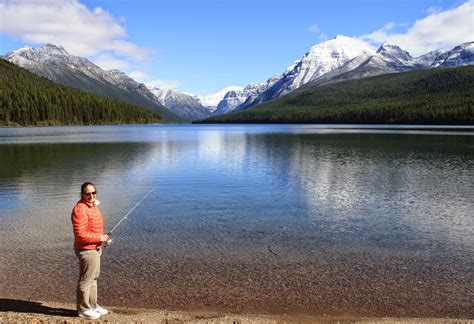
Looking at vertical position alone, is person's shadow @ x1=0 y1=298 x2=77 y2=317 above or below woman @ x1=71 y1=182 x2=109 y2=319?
below

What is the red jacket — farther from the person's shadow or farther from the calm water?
the calm water

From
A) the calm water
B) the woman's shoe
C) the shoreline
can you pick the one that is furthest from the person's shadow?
the calm water

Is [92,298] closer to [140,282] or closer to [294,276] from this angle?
[140,282]

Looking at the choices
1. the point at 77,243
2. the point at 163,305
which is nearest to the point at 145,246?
the point at 163,305

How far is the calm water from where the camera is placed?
12.9 meters

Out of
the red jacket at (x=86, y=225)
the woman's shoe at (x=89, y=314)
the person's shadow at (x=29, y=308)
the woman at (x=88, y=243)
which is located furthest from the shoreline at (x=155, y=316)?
the red jacket at (x=86, y=225)

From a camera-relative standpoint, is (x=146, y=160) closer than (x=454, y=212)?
No

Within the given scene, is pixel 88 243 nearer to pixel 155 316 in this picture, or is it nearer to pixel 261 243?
pixel 155 316

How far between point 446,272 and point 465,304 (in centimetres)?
262

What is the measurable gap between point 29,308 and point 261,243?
30.4ft

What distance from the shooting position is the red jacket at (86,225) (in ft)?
34.0

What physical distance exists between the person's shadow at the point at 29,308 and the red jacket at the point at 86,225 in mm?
1946

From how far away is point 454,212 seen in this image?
2417 cm

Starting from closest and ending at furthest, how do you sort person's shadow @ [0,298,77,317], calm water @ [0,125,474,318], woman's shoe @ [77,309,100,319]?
woman's shoe @ [77,309,100,319] < person's shadow @ [0,298,77,317] < calm water @ [0,125,474,318]
